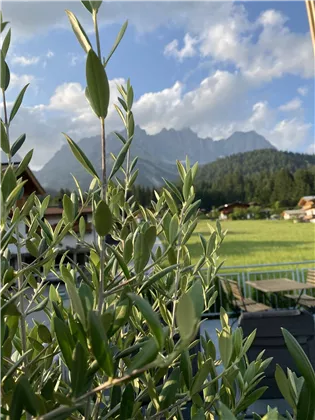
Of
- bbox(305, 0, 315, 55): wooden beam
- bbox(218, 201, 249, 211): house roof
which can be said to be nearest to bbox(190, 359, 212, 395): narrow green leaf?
bbox(305, 0, 315, 55): wooden beam

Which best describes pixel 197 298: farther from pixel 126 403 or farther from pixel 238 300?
pixel 238 300

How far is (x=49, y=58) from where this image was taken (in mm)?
12805

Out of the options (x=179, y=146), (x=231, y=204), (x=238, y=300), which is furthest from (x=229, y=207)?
(x=179, y=146)

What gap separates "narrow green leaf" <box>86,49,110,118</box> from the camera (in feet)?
1.10

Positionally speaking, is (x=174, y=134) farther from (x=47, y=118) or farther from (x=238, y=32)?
(x=47, y=118)

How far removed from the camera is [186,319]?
10.2 inches

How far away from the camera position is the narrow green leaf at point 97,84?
1.10 feet

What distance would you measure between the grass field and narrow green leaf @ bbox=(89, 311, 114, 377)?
1036cm

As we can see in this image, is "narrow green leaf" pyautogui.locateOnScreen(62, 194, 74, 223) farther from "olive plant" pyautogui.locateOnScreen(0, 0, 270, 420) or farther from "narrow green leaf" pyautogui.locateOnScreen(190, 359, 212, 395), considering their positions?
"narrow green leaf" pyautogui.locateOnScreen(190, 359, 212, 395)

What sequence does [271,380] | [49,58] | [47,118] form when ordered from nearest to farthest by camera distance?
[271,380] < [49,58] < [47,118]

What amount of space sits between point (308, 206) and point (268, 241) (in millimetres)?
1461

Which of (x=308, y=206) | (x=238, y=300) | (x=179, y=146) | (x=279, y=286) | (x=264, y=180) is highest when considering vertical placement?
(x=179, y=146)

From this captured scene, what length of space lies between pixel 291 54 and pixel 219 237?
17419 millimetres

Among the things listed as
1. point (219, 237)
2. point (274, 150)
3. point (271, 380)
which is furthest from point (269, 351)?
point (274, 150)
